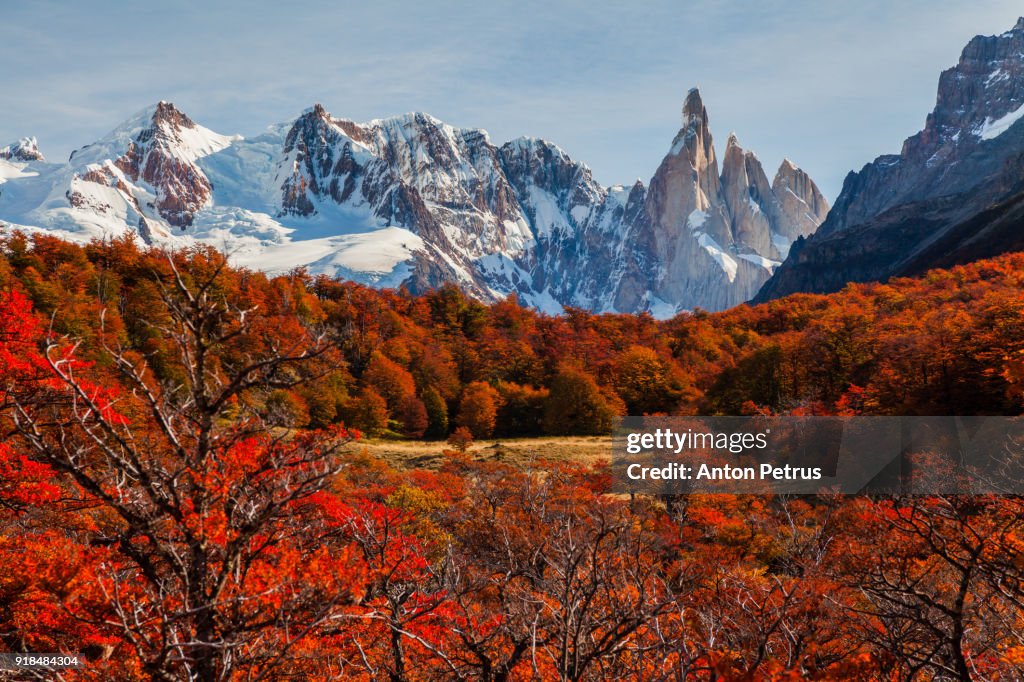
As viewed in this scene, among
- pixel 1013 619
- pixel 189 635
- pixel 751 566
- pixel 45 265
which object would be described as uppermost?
pixel 45 265

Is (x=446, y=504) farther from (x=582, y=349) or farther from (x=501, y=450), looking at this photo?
(x=582, y=349)

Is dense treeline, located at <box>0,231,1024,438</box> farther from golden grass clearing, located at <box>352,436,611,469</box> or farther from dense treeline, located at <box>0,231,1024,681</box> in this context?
golden grass clearing, located at <box>352,436,611,469</box>

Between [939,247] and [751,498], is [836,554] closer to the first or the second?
[751,498]

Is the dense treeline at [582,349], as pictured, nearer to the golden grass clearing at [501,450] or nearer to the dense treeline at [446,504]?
the dense treeline at [446,504]

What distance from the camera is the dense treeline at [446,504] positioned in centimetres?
707

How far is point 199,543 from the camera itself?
691cm

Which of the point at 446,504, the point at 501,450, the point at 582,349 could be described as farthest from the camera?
the point at 582,349

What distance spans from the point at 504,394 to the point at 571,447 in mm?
17257

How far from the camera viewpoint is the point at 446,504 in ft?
121

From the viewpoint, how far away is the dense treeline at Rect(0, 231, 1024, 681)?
707 centimetres

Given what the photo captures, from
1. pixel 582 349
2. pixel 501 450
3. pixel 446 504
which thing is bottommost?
pixel 501 450

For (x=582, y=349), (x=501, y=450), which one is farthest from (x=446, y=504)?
(x=582, y=349)

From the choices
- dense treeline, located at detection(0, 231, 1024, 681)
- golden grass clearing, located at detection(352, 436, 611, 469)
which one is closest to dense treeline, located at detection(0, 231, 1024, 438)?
dense treeline, located at detection(0, 231, 1024, 681)

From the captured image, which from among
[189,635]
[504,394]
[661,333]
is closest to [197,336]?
[189,635]
